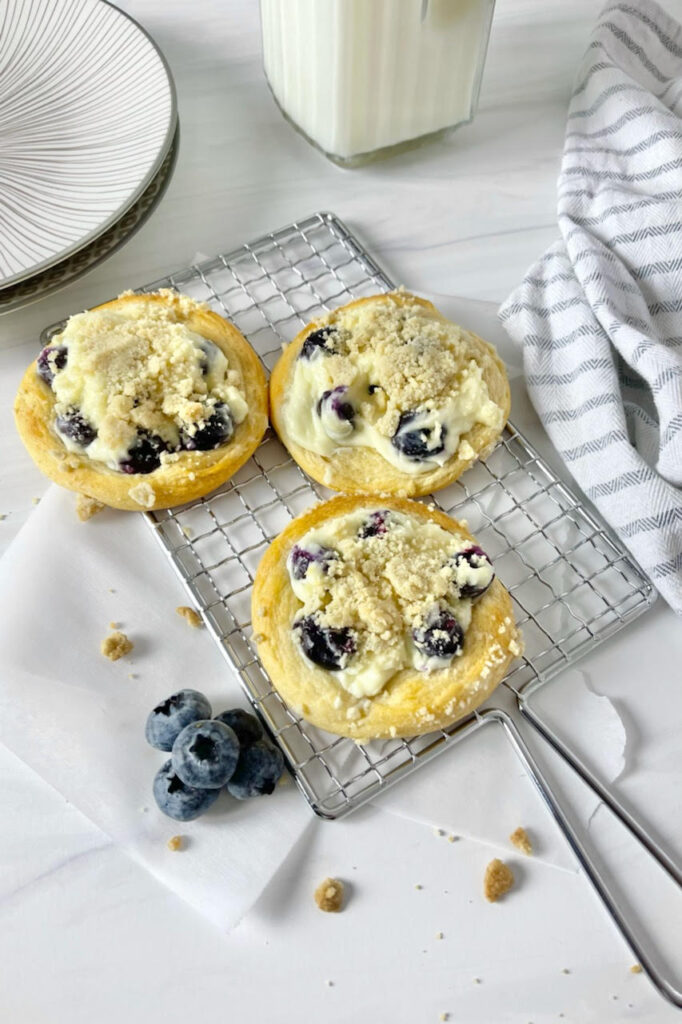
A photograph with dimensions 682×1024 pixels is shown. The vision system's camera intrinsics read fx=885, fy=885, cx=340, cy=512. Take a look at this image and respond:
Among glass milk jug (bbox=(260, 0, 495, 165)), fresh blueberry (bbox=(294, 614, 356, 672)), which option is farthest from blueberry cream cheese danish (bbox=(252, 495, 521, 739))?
glass milk jug (bbox=(260, 0, 495, 165))

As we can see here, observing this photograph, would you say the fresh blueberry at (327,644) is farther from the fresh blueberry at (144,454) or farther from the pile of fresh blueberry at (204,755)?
the fresh blueberry at (144,454)

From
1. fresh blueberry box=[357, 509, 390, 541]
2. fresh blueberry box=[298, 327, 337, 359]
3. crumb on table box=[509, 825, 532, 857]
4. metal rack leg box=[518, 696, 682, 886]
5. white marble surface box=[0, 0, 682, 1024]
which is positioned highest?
fresh blueberry box=[298, 327, 337, 359]

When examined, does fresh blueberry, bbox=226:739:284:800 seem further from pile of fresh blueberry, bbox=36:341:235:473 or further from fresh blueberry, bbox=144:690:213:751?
pile of fresh blueberry, bbox=36:341:235:473

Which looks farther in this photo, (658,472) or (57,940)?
(658,472)

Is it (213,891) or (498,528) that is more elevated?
(498,528)

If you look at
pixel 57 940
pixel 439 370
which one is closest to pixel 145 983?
pixel 57 940

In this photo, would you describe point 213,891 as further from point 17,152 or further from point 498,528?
point 17,152

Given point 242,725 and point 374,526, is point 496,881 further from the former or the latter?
point 374,526

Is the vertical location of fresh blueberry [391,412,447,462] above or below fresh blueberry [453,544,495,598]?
above
